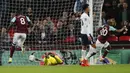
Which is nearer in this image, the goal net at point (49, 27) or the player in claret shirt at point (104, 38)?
the player in claret shirt at point (104, 38)

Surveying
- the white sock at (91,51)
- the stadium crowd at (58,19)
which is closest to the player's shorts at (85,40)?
the white sock at (91,51)

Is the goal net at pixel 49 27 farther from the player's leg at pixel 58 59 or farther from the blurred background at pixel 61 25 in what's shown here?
the player's leg at pixel 58 59

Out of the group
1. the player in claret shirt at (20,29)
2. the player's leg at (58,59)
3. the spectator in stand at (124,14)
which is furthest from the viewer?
the spectator in stand at (124,14)

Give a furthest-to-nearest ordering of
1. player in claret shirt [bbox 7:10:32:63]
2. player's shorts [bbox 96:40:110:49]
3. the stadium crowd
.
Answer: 1. the stadium crowd
2. player in claret shirt [bbox 7:10:32:63]
3. player's shorts [bbox 96:40:110:49]

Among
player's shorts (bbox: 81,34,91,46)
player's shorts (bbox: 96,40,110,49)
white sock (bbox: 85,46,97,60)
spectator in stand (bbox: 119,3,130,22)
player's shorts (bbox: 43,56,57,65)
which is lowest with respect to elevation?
player's shorts (bbox: 43,56,57,65)

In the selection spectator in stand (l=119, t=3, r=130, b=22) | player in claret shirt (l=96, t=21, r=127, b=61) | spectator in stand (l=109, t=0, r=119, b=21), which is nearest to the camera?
player in claret shirt (l=96, t=21, r=127, b=61)

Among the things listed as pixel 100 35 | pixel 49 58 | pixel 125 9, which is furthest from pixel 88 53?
pixel 125 9

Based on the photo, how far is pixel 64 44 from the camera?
17.4m

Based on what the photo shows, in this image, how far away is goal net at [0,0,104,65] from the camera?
55.5ft

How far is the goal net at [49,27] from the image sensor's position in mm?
16922

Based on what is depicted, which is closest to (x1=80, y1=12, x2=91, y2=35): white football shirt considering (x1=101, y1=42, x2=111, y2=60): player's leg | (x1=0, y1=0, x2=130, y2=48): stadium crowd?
(x1=101, y1=42, x2=111, y2=60): player's leg

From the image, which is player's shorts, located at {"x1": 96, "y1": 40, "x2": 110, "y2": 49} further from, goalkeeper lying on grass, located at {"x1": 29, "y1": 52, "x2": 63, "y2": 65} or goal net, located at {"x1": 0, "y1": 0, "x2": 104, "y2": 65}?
goalkeeper lying on grass, located at {"x1": 29, "y1": 52, "x2": 63, "y2": 65}

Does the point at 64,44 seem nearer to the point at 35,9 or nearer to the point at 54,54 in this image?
the point at 54,54

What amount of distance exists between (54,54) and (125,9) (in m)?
3.80
